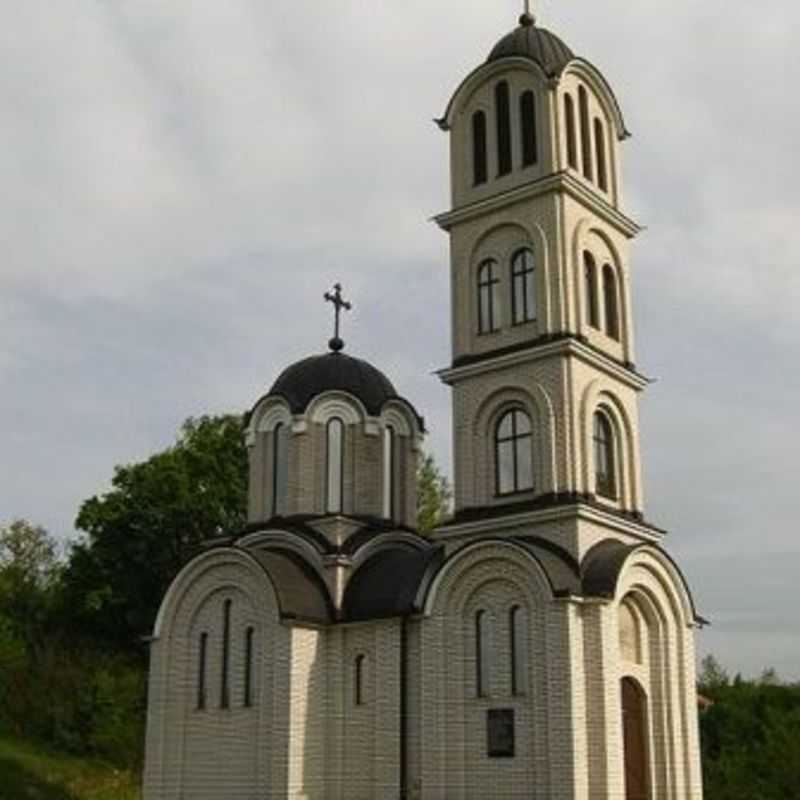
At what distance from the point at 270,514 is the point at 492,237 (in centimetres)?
742

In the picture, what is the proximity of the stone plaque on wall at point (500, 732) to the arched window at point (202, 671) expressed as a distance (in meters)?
6.30

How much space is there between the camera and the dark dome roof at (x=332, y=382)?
25859mm

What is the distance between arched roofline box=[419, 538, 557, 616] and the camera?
19797 mm

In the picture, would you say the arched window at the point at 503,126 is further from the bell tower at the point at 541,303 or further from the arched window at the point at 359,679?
the arched window at the point at 359,679

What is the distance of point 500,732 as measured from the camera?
1998 cm

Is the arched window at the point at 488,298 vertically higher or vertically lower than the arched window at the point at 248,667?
higher

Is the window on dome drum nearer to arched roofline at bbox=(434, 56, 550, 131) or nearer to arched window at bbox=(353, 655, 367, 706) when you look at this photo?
arched window at bbox=(353, 655, 367, 706)

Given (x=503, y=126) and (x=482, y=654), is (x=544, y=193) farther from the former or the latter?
(x=482, y=654)

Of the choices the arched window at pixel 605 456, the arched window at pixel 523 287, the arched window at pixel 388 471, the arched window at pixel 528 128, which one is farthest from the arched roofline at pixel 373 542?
the arched window at pixel 528 128

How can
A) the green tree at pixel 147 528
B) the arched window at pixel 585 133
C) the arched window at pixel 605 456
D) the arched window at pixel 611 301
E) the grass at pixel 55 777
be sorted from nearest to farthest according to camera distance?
the arched window at pixel 605 456 → the arched window at pixel 611 301 → the arched window at pixel 585 133 → the grass at pixel 55 777 → the green tree at pixel 147 528

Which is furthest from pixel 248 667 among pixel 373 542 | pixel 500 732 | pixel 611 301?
pixel 611 301

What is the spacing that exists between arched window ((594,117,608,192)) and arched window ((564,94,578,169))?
2.93 ft

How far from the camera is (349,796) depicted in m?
21.8

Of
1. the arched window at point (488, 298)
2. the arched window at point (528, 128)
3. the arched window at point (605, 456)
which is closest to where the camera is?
the arched window at point (605, 456)
